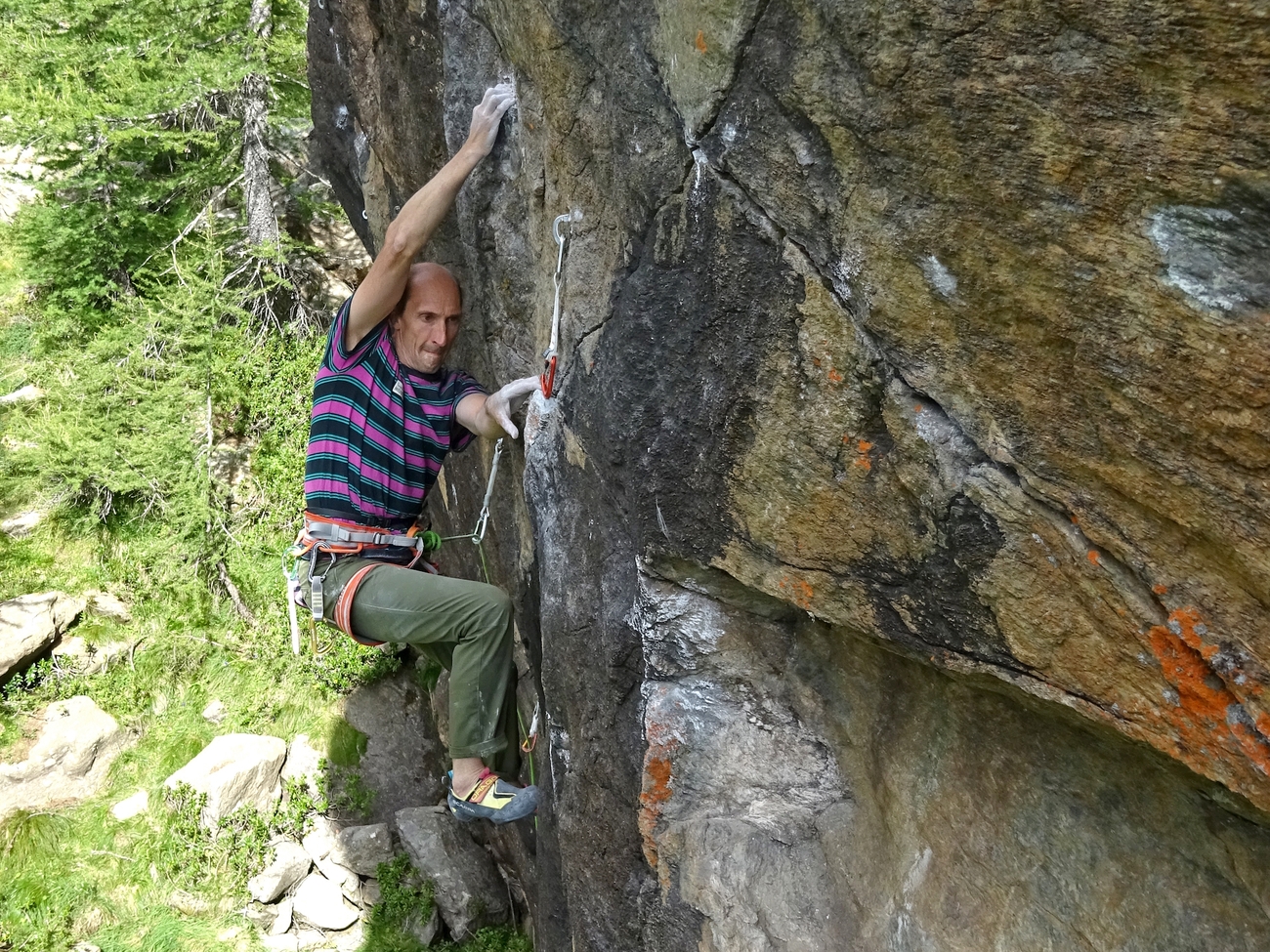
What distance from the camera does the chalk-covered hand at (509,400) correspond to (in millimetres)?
4250

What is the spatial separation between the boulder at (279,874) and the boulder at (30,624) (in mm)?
3195

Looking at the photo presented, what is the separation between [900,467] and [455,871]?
576 centimetres

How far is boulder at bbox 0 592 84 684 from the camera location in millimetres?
8484

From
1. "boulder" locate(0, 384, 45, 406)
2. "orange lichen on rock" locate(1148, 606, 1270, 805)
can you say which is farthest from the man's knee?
"boulder" locate(0, 384, 45, 406)

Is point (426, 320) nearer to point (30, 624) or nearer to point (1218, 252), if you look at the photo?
point (1218, 252)

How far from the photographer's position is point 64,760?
7.98 m

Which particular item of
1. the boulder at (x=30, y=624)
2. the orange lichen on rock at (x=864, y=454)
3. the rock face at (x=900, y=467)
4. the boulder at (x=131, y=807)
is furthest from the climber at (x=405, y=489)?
the boulder at (x=30, y=624)

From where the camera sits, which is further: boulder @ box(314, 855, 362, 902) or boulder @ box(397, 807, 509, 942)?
boulder @ box(314, 855, 362, 902)

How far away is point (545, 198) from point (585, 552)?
154 centimetres

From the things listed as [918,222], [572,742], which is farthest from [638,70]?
[572,742]

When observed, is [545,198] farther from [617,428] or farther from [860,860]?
[860,860]

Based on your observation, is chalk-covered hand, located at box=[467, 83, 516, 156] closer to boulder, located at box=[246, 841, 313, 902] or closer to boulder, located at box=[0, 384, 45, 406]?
boulder, located at box=[246, 841, 313, 902]

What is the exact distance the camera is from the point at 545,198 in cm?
402

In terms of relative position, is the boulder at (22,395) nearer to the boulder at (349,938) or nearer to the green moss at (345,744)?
the green moss at (345,744)
